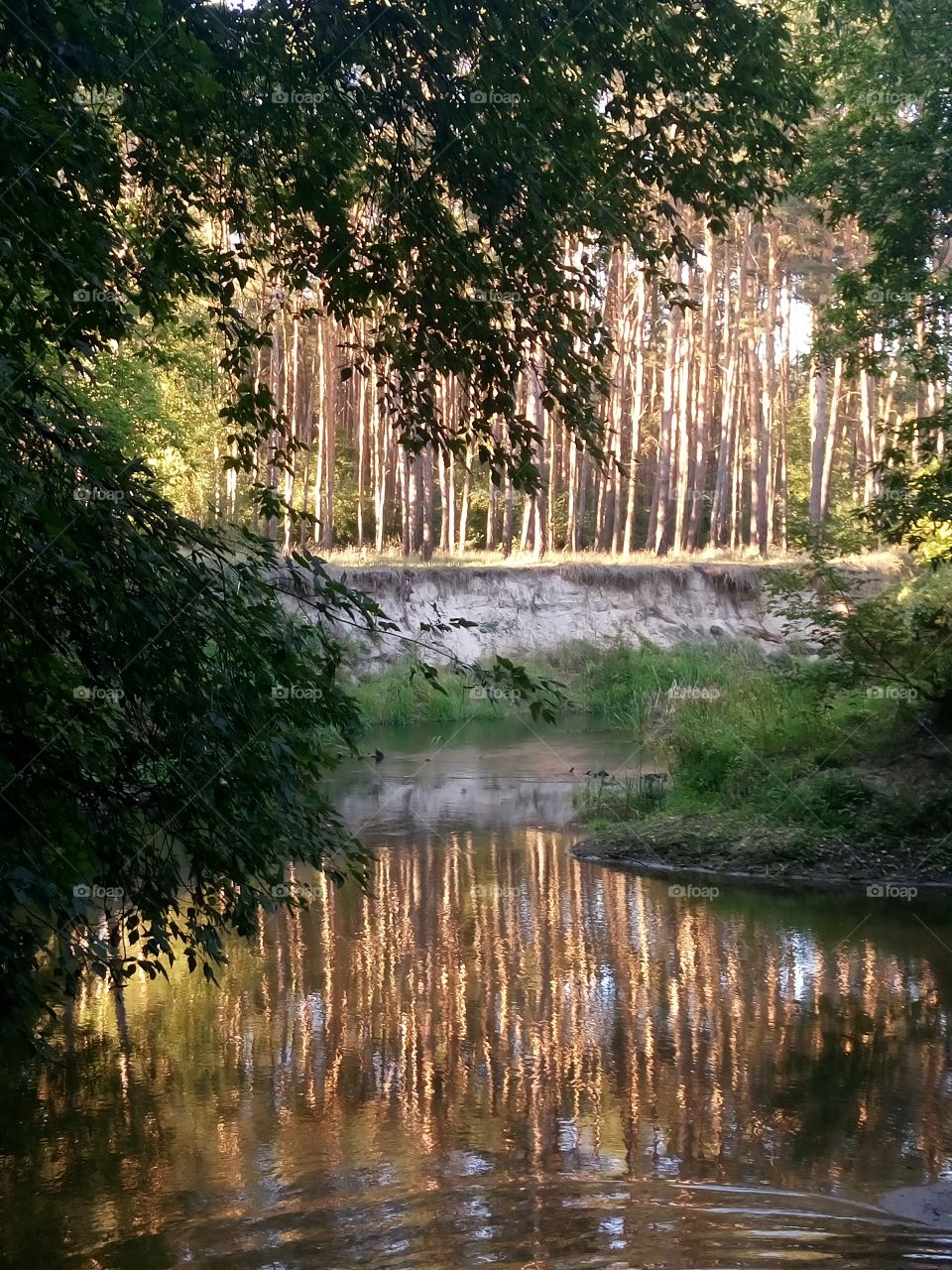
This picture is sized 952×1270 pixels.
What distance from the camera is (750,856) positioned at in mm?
15016

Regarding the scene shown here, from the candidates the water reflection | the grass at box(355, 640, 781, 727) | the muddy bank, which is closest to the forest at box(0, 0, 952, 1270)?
the water reflection

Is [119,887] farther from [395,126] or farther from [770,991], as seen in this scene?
[770,991]

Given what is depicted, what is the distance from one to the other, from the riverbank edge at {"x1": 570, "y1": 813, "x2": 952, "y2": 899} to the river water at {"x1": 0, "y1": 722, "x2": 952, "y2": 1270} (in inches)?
24.3

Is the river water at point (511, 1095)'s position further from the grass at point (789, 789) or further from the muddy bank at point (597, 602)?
the muddy bank at point (597, 602)

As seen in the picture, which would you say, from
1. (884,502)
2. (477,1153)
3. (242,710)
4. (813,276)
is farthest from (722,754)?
(813,276)

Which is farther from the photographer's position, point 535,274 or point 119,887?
point 535,274

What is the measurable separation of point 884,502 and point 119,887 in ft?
34.4

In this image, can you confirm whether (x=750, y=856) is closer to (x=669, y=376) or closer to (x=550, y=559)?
(x=550, y=559)

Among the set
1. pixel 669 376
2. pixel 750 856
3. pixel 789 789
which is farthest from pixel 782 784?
pixel 669 376

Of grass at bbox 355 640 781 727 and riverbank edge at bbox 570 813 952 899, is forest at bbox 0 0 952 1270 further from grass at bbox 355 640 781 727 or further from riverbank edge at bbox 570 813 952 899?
grass at bbox 355 640 781 727

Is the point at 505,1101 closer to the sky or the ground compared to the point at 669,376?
closer to the ground

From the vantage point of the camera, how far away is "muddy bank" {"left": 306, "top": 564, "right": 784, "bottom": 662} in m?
34.2

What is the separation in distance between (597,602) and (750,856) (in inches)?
817

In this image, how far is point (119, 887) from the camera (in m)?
5.04
